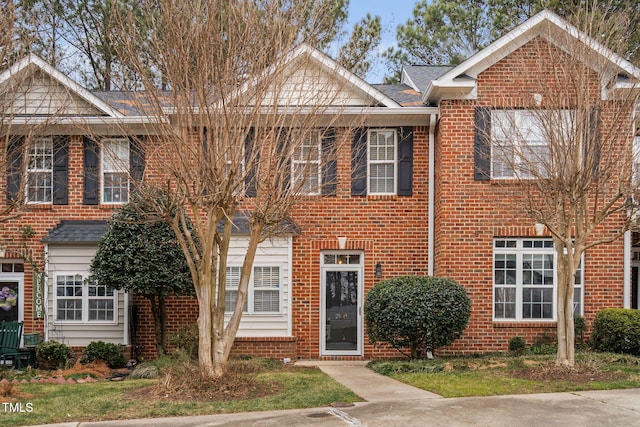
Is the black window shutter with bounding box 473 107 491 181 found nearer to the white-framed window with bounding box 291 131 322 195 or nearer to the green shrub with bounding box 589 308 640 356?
the green shrub with bounding box 589 308 640 356

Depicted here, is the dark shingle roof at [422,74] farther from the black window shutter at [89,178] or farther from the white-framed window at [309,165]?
the black window shutter at [89,178]

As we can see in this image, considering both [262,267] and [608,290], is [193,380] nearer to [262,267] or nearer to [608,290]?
[262,267]

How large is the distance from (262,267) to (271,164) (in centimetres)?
540

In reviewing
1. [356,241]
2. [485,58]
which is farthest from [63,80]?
[485,58]

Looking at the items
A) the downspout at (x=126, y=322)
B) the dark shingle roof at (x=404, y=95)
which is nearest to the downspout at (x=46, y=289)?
the downspout at (x=126, y=322)

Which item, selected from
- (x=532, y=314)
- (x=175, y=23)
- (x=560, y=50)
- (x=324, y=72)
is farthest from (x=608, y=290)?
(x=175, y=23)

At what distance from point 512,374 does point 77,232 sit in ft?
29.8

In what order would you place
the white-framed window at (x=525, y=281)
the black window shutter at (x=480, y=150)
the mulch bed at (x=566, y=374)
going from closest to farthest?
the mulch bed at (x=566, y=374)
the black window shutter at (x=480, y=150)
the white-framed window at (x=525, y=281)

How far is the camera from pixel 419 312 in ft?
42.5

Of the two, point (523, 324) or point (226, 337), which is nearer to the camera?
point (226, 337)

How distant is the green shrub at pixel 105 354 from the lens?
47.0ft

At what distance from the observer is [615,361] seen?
12.4 metres

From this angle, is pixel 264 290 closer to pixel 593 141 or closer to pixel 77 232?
pixel 77 232

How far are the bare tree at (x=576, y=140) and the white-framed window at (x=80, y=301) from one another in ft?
28.1
